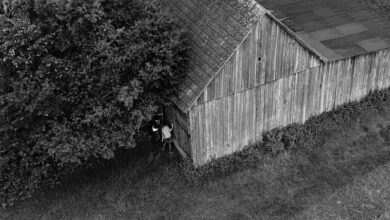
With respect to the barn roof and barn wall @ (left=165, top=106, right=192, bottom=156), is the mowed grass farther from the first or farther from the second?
the barn roof

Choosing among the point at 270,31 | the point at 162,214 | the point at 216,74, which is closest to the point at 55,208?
the point at 162,214

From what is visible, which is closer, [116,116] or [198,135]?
[116,116]

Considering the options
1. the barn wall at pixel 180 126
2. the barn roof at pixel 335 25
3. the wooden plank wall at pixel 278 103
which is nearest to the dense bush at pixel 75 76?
the barn wall at pixel 180 126

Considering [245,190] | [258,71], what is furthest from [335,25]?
[245,190]

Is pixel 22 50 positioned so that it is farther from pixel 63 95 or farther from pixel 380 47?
pixel 380 47

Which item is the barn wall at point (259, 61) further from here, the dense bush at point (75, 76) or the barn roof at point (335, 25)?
Result: the barn roof at point (335, 25)

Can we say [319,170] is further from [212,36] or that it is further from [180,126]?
[212,36]
